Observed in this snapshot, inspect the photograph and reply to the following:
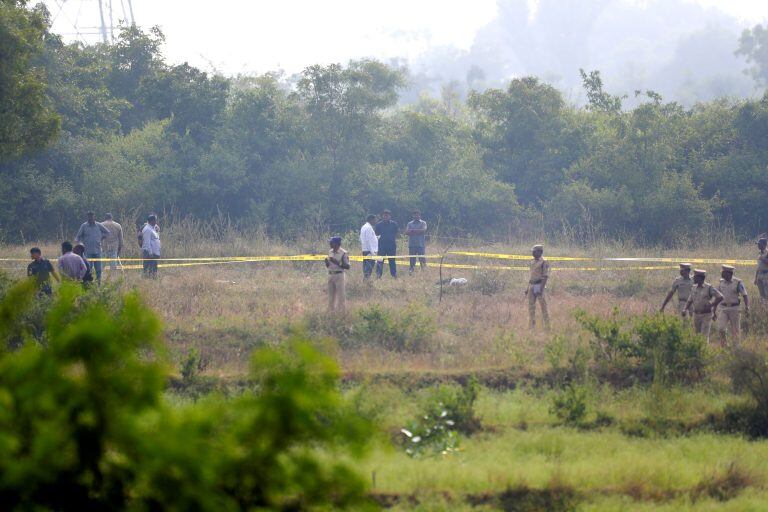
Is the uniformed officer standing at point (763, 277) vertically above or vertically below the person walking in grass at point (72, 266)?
below

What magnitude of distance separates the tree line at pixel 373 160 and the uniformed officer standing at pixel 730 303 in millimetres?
14488

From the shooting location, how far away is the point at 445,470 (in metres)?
A: 7.79

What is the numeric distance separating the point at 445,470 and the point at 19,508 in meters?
4.95

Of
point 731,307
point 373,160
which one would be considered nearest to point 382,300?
point 731,307

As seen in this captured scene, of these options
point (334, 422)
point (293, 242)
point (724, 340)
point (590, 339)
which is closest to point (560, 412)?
point (590, 339)

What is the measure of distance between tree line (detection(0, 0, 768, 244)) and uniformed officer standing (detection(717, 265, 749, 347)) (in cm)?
1449

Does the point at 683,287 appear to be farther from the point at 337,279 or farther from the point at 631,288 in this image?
the point at 337,279

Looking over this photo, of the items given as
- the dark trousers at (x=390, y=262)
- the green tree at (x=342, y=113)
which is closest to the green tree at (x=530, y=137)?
the green tree at (x=342, y=113)

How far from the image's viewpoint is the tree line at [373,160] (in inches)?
1069

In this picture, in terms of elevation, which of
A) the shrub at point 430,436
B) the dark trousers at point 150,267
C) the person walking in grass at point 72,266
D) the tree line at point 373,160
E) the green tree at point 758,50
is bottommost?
the shrub at point 430,436

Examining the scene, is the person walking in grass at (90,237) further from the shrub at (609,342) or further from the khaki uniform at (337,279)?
the shrub at (609,342)

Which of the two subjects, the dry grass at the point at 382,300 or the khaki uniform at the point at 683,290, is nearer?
the dry grass at the point at 382,300

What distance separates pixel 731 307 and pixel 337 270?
552 cm

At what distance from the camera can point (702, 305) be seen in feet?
41.0
